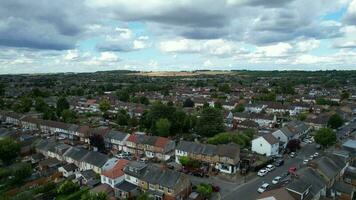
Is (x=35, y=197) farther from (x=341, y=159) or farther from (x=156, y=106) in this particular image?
(x=341, y=159)

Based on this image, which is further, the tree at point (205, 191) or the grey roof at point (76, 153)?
the grey roof at point (76, 153)

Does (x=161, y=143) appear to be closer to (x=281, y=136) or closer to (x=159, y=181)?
(x=159, y=181)

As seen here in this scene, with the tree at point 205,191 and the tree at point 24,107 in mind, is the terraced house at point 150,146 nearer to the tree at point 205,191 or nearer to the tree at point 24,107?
the tree at point 205,191

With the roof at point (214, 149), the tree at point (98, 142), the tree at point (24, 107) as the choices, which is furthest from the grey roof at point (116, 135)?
the tree at point (24, 107)

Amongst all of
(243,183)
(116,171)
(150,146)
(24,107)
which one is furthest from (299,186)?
(24,107)

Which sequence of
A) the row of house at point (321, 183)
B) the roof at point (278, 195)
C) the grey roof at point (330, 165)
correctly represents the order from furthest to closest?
the grey roof at point (330, 165) < the row of house at point (321, 183) < the roof at point (278, 195)
